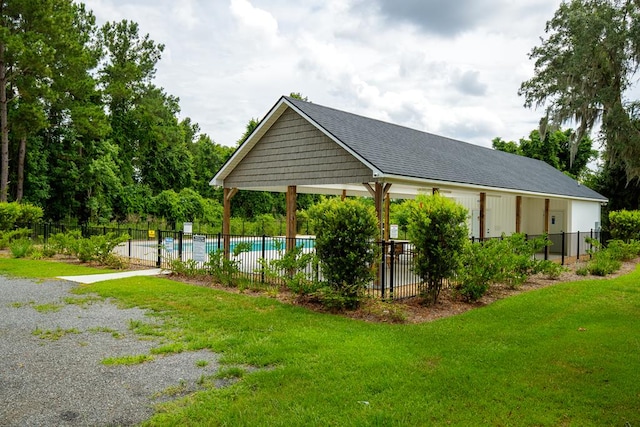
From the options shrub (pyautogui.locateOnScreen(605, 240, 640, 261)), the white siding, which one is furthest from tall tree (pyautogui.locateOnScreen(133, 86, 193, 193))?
shrub (pyautogui.locateOnScreen(605, 240, 640, 261))

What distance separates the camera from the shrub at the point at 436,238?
8.95 m

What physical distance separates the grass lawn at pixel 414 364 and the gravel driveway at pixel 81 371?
0.40 m

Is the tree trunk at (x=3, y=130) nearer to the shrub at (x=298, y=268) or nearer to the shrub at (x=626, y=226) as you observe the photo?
the shrub at (x=298, y=268)

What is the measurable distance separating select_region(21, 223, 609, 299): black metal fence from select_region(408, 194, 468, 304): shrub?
1.33ft

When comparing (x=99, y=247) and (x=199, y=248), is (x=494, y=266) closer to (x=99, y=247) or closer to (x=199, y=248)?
(x=199, y=248)

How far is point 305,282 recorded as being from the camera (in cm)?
927

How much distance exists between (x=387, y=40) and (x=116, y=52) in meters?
31.1

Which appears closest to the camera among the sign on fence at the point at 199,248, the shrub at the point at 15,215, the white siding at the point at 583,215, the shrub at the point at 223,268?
the shrub at the point at 223,268

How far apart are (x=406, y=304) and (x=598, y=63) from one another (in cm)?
841

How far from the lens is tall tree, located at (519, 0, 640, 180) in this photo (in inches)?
429

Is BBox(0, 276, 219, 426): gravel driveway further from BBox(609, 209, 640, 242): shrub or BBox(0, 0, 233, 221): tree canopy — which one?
BBox(609, 209, 640, 242): shrub

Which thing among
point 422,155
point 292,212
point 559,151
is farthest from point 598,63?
point 559,151

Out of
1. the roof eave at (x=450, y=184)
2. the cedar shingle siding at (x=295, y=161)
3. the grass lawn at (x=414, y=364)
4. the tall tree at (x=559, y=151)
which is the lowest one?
the grass lawn at (x=414, y=364)

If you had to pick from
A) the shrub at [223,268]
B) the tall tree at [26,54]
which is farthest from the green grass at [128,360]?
the tall tree at [26,54]
